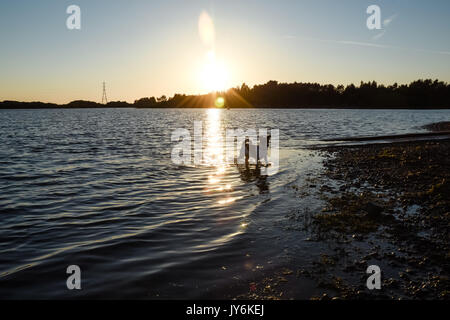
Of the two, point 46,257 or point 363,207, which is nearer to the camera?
point 46,257

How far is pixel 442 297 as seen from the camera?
18.9ft

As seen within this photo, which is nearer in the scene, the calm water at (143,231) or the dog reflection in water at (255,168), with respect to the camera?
the calm water at (143,231)

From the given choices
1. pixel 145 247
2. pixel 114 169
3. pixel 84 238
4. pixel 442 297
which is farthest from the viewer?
pixel 114 169

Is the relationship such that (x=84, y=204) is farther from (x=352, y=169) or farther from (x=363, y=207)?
(x=352, y=169)

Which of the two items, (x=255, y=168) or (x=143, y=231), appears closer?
(x=143, y=231)

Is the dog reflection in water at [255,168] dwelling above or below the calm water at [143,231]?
above

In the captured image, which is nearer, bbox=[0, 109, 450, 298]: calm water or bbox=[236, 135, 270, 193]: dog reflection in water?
bbox=[0, 109, 450, 298]: calm water

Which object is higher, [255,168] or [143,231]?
[255,168]

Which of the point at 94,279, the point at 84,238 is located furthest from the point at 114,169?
the point at 94,279

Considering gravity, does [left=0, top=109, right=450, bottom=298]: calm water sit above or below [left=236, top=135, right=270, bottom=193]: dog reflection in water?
below

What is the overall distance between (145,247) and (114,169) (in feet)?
45.0

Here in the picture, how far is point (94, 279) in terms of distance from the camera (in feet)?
22.6
